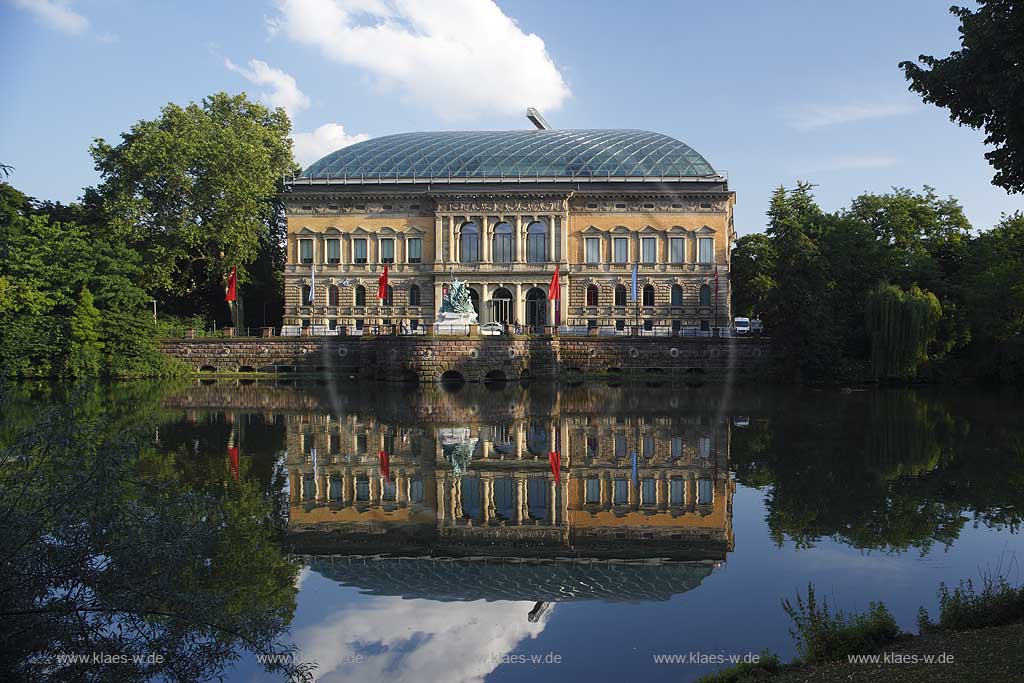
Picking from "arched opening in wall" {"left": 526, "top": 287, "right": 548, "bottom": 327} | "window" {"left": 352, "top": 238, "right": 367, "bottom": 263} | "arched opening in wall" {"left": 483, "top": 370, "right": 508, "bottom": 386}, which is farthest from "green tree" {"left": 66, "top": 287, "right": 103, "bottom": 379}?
"arched opening in wall" {"left": 526, "top": 287, "right": 548, "bottom": 327}

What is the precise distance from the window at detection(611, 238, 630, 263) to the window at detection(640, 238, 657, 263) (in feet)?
3.82

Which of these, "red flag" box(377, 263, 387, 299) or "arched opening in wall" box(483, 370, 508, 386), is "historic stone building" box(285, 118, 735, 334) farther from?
"arched opening in wall" box(483, 370, 508, 386)

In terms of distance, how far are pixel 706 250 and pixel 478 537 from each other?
175 feet

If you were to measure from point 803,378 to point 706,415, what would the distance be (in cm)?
2195

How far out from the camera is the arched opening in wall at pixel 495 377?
5380cm

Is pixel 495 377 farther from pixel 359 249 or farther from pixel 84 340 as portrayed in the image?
pixel 84 340

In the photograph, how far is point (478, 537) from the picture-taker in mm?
16406

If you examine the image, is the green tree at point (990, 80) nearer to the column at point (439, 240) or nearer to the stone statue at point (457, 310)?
the stone statue at point (457, 310)

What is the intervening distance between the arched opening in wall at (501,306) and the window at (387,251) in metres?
8.88

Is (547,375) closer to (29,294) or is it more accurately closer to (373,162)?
(373,162)

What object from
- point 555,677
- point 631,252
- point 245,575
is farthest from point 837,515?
point 631,252

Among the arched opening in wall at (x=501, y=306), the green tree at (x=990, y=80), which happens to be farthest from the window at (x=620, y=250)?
the green tree at (x=990, y=80)

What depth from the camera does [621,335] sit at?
59500 millimetres

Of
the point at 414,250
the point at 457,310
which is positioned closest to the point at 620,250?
the point at 414,250
